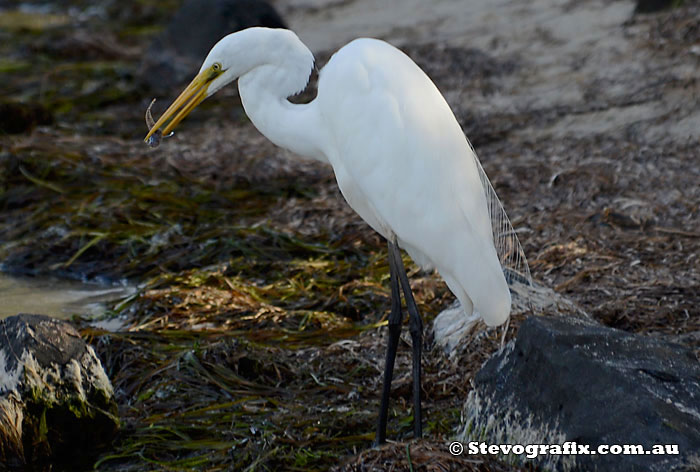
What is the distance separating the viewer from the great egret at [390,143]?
2793 mm

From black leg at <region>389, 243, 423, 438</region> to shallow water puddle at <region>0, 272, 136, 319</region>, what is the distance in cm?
175

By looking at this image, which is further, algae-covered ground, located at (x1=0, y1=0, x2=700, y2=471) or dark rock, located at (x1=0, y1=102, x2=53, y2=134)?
dark rock, located at (x1=0, y1=102, x2=53, y2=134)

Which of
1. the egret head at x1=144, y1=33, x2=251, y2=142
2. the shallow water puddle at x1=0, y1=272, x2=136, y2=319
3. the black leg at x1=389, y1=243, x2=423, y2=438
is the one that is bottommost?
the shallow water puddle at x1=0, y1=272, x2=136, y2=319

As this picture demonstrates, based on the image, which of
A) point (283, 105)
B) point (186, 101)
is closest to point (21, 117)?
point (186, 101)

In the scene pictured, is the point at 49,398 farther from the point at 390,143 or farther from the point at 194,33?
the point at 194,33

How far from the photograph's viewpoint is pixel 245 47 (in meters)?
2.93

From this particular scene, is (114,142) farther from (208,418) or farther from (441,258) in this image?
(441,258)

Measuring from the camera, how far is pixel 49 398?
9.21 ft

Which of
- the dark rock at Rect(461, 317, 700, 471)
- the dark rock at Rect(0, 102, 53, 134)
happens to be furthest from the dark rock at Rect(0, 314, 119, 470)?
the dark rock at Rect(0, 102, 53, 134)

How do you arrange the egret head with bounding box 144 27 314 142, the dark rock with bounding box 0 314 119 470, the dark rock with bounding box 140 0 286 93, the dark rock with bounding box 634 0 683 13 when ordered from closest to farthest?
1. the dark rock with bounding box 0 314 119 470
2. the egret head with bounding box 144 27 314 142
3. the dark rock with bounding box 634 0 683 13
4. the dark rock with bounding box 140 0 286 93

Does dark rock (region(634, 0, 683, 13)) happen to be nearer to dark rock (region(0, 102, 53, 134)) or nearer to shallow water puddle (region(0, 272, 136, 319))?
shallow water puddle (region(0, 272, 136, 319))

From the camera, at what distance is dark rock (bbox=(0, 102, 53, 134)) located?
268 inches

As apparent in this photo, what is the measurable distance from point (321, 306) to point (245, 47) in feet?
5.05

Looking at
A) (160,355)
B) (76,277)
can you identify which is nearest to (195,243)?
(76,277)
